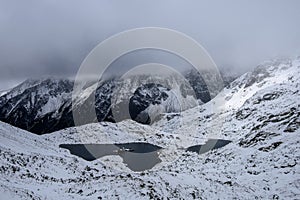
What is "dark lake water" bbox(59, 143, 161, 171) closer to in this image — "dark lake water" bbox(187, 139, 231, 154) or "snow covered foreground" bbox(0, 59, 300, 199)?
"snow covered foreground" bbox(0, 59, 300, 199)

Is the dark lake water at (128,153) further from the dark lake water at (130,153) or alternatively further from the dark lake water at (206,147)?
the dark lake water at (206,147)

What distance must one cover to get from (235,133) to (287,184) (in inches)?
5025

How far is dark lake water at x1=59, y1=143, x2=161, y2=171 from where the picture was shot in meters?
102

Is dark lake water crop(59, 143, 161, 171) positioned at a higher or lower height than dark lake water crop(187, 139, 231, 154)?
higher

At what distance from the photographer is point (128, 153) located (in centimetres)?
12925

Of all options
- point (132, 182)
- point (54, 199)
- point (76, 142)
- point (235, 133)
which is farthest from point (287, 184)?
point (235, 133)

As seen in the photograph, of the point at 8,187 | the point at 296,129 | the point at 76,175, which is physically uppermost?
the point at 76,175

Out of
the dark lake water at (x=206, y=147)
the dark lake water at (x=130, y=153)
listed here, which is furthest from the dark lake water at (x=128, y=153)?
the dark lake water at (x=206, y=147)

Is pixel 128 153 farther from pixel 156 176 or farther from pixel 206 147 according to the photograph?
pixel 156 176

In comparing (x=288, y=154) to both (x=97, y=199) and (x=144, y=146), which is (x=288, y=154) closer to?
(x=97, y=199)

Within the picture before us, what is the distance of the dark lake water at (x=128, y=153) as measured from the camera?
102281 mm

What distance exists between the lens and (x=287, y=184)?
4419cm

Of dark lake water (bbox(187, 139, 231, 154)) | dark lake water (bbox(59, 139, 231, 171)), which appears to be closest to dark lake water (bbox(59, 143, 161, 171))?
dark lake water (bbox(59, 139, 231, 171))

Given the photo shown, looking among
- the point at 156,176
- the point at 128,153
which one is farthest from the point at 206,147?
the point at 156,176
